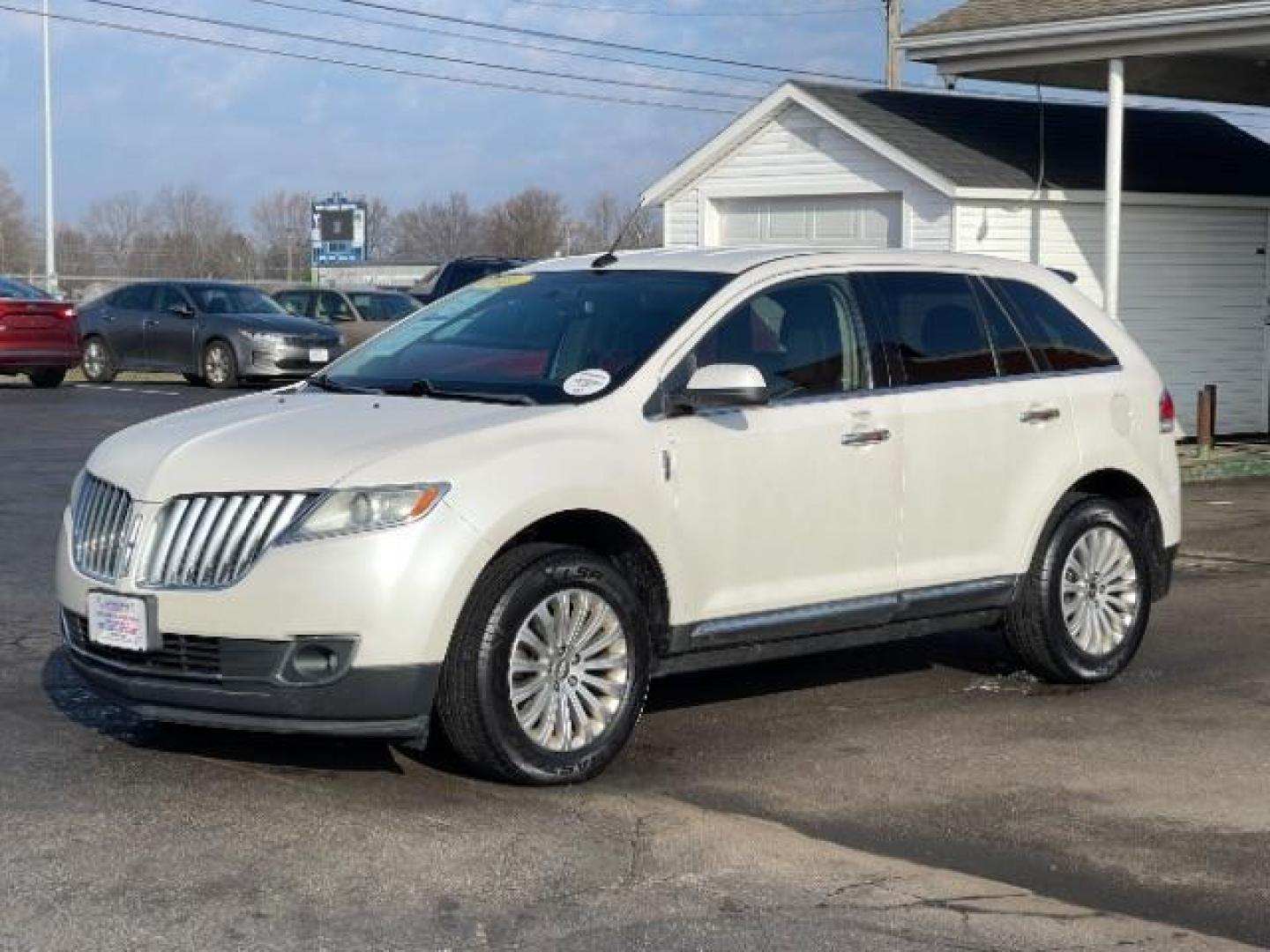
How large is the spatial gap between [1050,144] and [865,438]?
12.6 metres

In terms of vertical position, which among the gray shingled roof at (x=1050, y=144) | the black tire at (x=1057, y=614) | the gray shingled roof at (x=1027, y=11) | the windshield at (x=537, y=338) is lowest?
the black tire at (x=1057, y=614)

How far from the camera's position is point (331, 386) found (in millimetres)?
7875

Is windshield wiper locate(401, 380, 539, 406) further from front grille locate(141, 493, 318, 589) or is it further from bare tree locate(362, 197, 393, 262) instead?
bare tree locate(362, 197, 393, 262)

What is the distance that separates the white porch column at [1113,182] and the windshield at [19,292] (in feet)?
48.7

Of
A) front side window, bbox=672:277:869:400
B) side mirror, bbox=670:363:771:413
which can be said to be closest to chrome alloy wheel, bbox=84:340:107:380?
front side window, bbox=672:277:869:400

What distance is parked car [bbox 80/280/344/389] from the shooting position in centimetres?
2812

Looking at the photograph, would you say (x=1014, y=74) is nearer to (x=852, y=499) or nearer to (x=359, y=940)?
(x=852, y=499)

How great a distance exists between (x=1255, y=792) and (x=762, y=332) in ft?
7.70

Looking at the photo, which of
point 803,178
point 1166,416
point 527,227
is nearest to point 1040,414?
point 1166,416

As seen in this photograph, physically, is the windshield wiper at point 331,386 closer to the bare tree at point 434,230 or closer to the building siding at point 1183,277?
the building siding at point 1183,277

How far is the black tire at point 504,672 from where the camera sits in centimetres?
651

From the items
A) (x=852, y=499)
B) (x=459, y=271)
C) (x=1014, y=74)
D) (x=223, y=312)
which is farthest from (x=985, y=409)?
(x=459, y=271)

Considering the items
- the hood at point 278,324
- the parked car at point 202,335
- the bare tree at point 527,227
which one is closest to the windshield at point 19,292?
the parked car at point 202,335

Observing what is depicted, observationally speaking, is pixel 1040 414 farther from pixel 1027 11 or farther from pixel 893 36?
pixel 893 36
